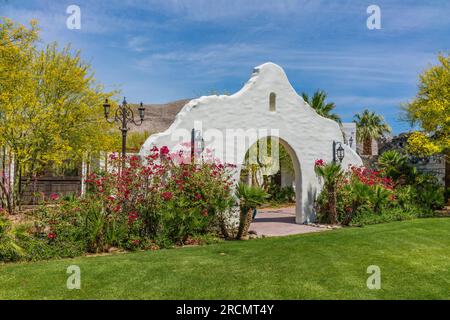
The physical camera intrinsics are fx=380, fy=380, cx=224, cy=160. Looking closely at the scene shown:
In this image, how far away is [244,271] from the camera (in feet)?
21.6

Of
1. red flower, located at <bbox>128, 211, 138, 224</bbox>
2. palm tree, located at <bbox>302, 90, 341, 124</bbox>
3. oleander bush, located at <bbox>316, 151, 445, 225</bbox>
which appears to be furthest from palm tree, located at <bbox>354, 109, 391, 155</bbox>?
red flower, located at <bbox>128, 211, 138, 224</bbox>

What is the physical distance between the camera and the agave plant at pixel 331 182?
43.1 ft

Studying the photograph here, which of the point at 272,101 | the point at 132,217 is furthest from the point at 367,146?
the point at 132,217

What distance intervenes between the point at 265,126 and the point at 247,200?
3100 millimetres

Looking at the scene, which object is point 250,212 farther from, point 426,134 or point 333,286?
point 426,134

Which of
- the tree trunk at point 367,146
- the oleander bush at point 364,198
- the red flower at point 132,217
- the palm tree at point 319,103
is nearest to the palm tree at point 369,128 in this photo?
the tree trunk at point 367,146

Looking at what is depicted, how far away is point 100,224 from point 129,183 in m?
1.38

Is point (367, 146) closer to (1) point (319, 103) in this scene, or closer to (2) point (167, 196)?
(1) point (319, 103)

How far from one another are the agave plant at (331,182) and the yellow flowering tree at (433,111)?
4.69 metres

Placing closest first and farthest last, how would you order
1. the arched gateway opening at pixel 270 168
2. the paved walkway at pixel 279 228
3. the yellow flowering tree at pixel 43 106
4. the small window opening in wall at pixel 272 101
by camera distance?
the paved walkway at pixel 279 228 < the small window opening in wall at pixel 272 101 < the yellow flowering tree at pixel 43 106 < the arched gateway opening at pixel 270 168

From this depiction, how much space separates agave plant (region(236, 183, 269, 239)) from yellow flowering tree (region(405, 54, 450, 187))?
8815 millimetres

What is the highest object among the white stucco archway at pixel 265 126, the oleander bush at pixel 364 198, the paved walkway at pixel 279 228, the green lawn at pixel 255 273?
the white stucco archway at pixel 265 126

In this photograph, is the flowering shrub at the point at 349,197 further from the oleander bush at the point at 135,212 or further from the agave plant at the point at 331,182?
the oleander bush at the point at 135,212

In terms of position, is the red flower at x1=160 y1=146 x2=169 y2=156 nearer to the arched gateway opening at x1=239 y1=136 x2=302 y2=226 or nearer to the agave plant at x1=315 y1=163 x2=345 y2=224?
the agave plant at x1=315 y1=163 x2=345 y2=224
